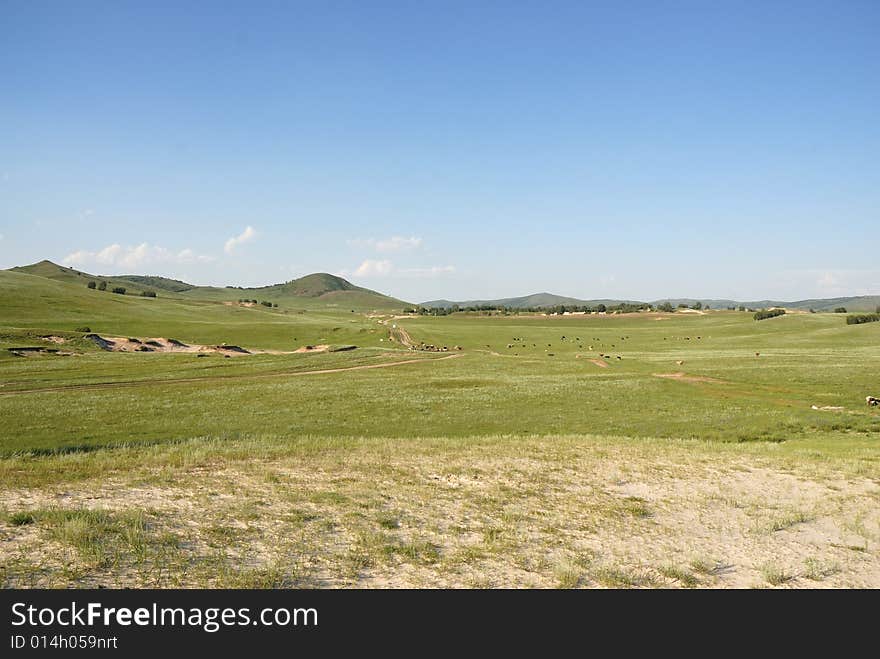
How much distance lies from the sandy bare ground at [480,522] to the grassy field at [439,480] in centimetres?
8

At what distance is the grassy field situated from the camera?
10.4m

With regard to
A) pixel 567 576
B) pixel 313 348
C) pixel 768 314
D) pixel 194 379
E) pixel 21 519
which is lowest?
pixel 194 379

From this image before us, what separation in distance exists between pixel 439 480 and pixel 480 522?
449cm

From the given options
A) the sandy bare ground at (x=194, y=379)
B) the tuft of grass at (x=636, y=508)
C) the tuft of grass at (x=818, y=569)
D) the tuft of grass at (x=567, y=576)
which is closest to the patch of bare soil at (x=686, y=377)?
the sandy bare ground at (x=194, y=379)

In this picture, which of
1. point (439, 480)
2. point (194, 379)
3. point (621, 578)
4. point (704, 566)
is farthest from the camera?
point (194, 379)

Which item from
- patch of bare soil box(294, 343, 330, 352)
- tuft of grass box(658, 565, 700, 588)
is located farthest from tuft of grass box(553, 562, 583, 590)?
patch of bare soil box(294, 343, 330, 352)

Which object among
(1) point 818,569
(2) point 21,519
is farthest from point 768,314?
(2) point 21,519

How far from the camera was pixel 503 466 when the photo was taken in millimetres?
20172

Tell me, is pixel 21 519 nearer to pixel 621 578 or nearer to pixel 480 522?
pixel 480 522

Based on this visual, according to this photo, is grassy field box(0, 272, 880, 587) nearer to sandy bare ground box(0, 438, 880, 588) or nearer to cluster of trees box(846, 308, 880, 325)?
sandy bare ground box(0, 438, 880, 588)

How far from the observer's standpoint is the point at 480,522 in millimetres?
13469

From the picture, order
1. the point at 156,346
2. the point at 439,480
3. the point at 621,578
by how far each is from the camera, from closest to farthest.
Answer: the point at 621,578, the point at 439,480, the point at 156,346
